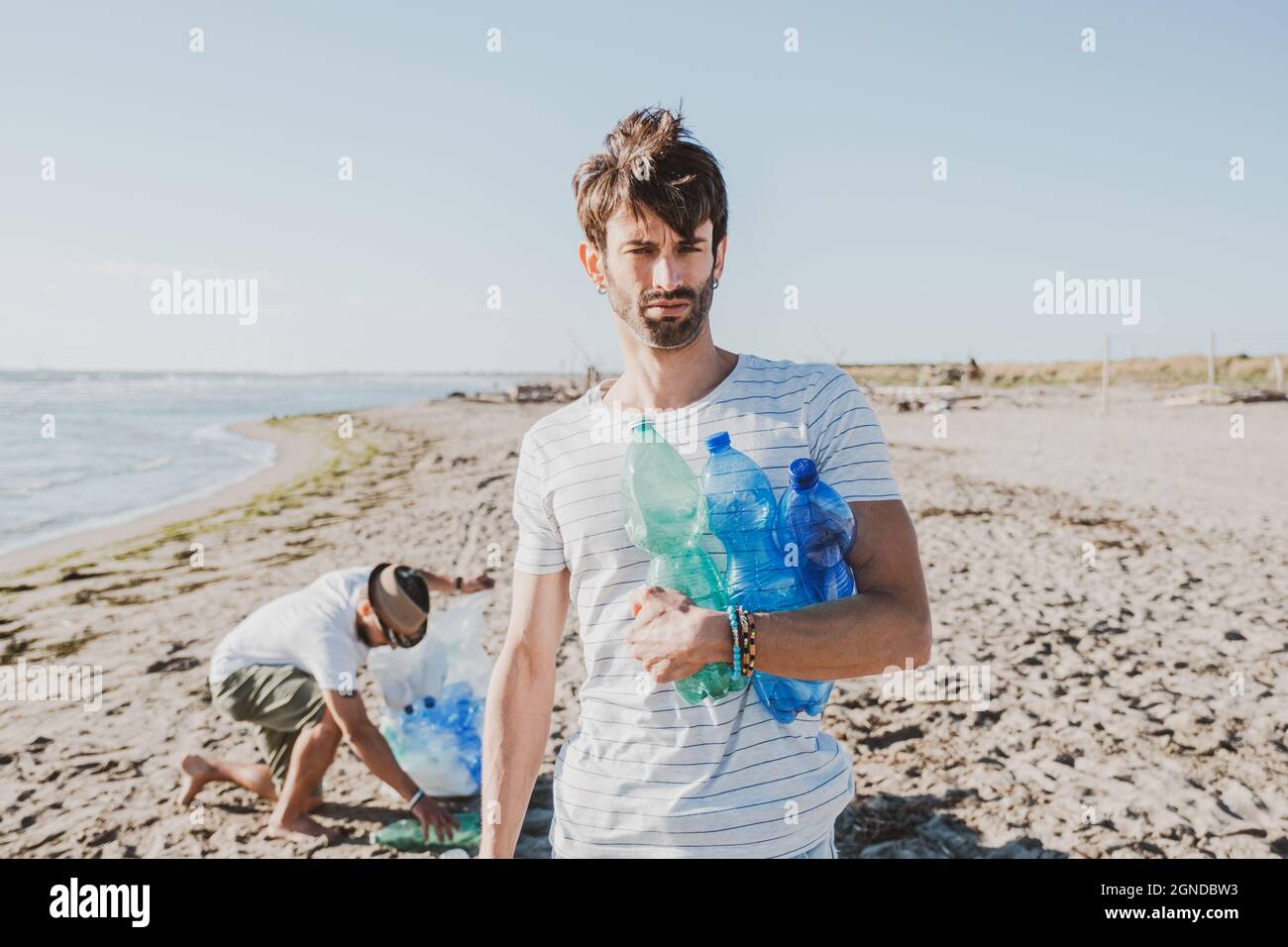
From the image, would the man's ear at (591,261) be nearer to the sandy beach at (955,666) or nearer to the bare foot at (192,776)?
the sandy beach at (955,666)

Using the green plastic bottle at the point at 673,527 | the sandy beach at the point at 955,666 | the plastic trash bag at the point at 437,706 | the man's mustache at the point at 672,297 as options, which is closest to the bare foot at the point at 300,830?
the sandy beach at the point at 955,666

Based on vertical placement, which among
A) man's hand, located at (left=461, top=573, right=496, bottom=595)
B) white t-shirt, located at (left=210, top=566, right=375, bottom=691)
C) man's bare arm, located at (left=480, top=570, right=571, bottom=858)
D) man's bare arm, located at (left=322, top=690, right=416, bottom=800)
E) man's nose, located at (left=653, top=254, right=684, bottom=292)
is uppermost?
man's nose, located at (left=653, top=254, right=684, bottom=292)

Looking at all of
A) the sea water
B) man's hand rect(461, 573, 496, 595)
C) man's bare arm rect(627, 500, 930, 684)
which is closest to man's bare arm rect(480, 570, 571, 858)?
man's bare arm rect(627, 500, 930, 684)

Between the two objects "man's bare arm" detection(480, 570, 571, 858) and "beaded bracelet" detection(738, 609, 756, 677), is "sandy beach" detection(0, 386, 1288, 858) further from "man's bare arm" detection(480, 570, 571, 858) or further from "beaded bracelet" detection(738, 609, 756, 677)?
"beaded bracelet" detection(738, 609, 756, 677)

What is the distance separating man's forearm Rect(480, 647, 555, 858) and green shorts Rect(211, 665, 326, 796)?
9.87 feet

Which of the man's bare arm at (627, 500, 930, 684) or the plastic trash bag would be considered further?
the plastic trash bag

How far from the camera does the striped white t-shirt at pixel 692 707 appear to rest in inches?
68.0

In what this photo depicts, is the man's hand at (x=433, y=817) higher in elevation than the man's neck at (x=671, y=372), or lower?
lower

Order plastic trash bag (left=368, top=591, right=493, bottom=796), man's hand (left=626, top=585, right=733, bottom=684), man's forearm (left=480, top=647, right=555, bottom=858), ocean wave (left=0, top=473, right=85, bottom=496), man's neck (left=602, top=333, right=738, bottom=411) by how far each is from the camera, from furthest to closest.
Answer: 1. ocean wave (left=0, top=473, right=85, bottom=496)
2. plastic trash bag (left=368, top=591, right=493, bottom=796)
3. man's forearm (left=480, top=647, right=555, bottom=858)
4. man's neck (left=602, top=333, right=738, bottom=411)
5. man's hand (left=626, top=585, right=733, bottom=684)

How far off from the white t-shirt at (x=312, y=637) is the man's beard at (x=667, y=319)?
322cm

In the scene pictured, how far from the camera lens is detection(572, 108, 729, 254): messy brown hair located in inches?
69.7

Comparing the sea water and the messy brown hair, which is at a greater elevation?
the messy brown hair

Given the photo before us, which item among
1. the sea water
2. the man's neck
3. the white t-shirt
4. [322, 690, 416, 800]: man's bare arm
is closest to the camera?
the man's neck
